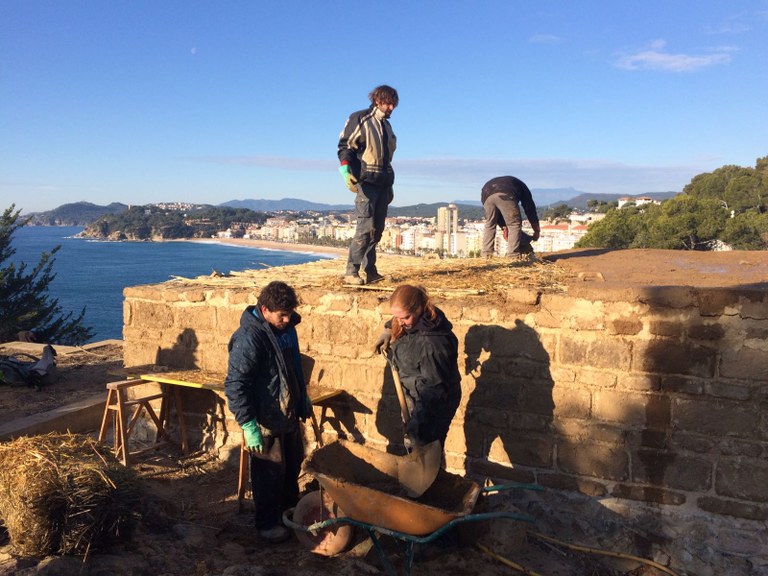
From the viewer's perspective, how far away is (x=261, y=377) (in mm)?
4082

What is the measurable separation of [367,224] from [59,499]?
11.4ft

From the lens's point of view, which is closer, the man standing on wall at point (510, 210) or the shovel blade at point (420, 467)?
the shovel blade at point (420, 467)

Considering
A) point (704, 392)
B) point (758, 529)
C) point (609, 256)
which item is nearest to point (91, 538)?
point (704, 392)

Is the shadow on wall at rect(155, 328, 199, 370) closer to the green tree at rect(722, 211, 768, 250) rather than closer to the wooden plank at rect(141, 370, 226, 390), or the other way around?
the wooden plank at rect(141, 370, 226, 390)

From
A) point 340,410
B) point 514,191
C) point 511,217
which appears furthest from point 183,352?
point 514,191

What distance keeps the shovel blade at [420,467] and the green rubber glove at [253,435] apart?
1.01 m

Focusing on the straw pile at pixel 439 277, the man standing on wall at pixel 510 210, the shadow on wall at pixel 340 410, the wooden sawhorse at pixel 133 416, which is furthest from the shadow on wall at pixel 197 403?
the man standing on wall at pixel 510 210

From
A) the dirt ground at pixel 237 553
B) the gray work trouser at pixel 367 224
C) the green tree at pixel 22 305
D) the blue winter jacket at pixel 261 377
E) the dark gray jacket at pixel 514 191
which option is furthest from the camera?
the green tree at pixel 22 305

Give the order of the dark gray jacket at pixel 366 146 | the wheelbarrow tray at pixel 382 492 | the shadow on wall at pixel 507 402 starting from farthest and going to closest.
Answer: the dark gray jacket at pixel 366 146, the shadow on wall at pixel 507 402, the wheelbarrow tray at pixel 382 492

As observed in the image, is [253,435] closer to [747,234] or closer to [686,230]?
[686,230]

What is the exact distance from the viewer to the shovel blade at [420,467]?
396cm

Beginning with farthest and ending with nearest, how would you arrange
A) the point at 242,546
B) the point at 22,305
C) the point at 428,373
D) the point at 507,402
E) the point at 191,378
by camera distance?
the point at 22,305 < the point at 191,378 < the point at 507,402 < the point at 242,546 < the point at 428,373

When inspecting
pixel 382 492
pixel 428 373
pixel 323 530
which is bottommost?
pixel 323 530

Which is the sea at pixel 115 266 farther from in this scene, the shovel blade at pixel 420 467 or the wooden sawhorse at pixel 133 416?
the shovel blade at pixel 420 467
